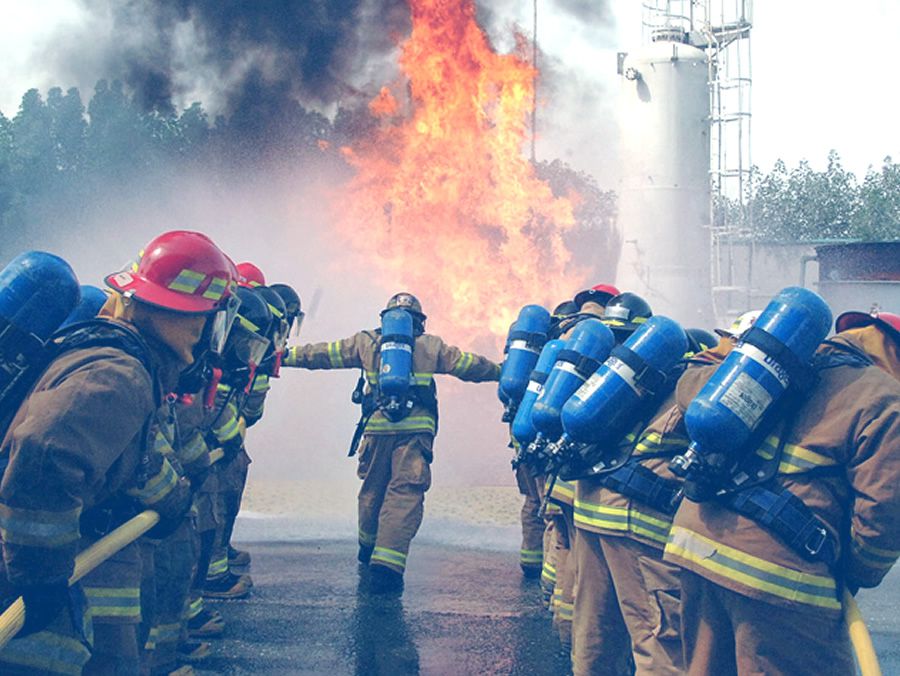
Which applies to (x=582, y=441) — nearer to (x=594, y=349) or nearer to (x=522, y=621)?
(x=594, y=349)

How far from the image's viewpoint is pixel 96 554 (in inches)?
123

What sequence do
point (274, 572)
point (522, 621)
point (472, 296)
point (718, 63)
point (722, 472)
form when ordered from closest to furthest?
point (722, 472)
point (522, 621)
point (274, 572)
point (472, 296)
point (718, 63)

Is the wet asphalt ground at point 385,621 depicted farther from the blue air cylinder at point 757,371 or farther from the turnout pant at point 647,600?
the blue air cylinder at point 757,371

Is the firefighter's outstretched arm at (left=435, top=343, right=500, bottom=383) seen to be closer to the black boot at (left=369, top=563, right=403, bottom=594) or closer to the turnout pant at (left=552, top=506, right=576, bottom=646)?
the black boot at (left=369, top=563, right=403, bottom=594)

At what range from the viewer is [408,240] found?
1775cm

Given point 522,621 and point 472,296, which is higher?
point 472,296

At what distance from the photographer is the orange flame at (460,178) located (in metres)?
17.4

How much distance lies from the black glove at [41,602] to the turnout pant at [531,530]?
455 cm

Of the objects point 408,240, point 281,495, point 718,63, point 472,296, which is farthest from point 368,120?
point 281,495

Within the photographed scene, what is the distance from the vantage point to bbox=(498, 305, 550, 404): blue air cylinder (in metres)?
6.48

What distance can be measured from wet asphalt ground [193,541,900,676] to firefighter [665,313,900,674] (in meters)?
2.20

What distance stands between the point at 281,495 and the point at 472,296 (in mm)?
7981

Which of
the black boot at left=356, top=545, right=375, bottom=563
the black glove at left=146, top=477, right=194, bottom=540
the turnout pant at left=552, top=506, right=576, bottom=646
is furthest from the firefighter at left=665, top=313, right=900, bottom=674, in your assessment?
the black boot at left=356, top=545, right=375, bottom=563

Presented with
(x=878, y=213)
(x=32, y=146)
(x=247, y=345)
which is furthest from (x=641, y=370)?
(x=878, y=213)
